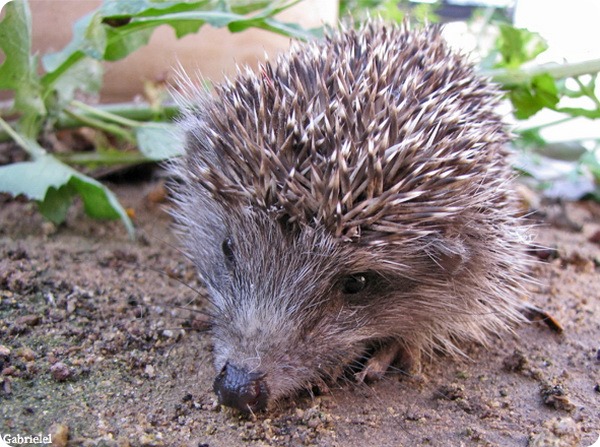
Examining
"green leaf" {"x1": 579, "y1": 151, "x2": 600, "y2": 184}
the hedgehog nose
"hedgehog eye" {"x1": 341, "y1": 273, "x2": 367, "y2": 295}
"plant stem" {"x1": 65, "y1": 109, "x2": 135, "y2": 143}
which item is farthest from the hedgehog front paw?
"green leaf" {"x1": 579, "y1": 151, "x2": 600, "y2": 184}

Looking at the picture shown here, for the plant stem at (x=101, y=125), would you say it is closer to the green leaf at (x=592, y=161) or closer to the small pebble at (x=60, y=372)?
the small pebble at (x=60, y=372)

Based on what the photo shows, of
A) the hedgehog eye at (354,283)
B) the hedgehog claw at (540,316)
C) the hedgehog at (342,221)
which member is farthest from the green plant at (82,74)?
the hedgehog claw at (540,316)

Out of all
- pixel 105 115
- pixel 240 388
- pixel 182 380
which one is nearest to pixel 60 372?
pixel 182 380

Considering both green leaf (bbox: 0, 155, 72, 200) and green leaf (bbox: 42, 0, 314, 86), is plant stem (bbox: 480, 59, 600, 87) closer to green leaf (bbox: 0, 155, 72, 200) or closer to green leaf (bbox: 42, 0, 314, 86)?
green leaf (bbox: 42, 0, 314, 86)

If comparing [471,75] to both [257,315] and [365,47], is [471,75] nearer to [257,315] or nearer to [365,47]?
[365,47]

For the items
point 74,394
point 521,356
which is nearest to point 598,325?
point 521,356

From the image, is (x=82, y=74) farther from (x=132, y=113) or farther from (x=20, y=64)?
(x=132, y=113)
